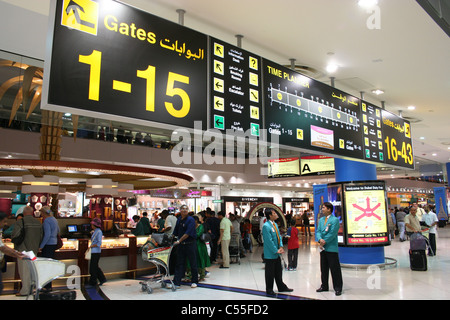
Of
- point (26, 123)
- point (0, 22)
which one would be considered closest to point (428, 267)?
point (0, 22)

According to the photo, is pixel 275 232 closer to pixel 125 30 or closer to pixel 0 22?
pixel 125 30

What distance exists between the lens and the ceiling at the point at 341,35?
430cm

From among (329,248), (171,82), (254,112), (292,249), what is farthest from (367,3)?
(292,249)

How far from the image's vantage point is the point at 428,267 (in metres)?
Answer: 9.01

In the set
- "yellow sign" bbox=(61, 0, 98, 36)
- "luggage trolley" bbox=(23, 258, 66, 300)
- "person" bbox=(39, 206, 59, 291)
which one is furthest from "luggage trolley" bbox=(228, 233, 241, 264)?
"yellow sign" bbox=(61, 0, 98, 36)

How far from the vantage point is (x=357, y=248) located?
9.14 metres

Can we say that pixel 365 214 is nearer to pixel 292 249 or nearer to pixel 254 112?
pixel 292 249

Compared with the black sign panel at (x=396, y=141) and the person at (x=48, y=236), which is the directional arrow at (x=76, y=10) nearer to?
the person at (x=48, y=236)

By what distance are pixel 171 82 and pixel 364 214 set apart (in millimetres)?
7075

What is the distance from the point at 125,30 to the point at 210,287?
5.43m

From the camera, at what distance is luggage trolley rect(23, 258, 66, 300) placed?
422 cm

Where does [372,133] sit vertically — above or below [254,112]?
above

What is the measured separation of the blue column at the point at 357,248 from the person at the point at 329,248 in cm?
295

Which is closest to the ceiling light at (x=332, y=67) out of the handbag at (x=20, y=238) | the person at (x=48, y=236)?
the person at (x=48, y=236)
